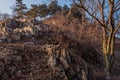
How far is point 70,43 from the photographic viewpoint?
19219 millimetres

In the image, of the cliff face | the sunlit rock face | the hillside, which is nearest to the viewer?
the cliff face

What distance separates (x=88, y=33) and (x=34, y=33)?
1130 cm

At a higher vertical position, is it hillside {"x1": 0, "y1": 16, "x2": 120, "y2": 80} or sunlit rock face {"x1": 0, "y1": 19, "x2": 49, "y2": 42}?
sunlit rock face {"x1": 0, "y1": 19, "x2": 49, "y2": 42}

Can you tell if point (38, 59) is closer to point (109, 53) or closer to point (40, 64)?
point (40, 64)

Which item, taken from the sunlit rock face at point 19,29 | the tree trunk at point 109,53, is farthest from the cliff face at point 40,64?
the sunlit rock face at point 19,29

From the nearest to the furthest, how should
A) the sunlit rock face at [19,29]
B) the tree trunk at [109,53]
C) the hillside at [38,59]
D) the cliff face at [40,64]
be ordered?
the cliff face at [40,64], the hillside at [38,59], the tree trunk at [109,53], the sunlit rock face at [19,29]

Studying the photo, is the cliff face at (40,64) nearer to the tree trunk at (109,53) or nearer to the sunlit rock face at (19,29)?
the tree trunk at (109,53)

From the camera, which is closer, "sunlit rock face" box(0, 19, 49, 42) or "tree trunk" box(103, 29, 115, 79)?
"tree trunk" box(103, 29, 115, 79)

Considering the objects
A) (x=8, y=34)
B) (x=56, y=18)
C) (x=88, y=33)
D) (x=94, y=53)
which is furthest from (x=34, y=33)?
(x=56, y=18)

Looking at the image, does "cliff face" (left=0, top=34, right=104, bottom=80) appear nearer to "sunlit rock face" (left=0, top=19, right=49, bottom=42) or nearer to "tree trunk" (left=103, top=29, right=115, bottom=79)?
"tree trunk" (left=103, top=29, right=115, bottom=79)

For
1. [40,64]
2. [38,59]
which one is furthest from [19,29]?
[40,64]

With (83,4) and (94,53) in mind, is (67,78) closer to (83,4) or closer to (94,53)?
(83,4)

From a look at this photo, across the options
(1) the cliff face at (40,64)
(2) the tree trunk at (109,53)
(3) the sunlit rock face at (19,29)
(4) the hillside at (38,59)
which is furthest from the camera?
(3) the sunlit rock face at (19,29)

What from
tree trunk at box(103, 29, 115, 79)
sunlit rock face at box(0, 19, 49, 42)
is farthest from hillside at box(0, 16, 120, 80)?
tree trunk at box(103, 29, 115, 79)
